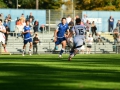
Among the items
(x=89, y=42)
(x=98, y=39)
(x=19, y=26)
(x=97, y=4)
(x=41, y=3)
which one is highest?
(x=41, y=3)

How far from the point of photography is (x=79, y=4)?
297 ft

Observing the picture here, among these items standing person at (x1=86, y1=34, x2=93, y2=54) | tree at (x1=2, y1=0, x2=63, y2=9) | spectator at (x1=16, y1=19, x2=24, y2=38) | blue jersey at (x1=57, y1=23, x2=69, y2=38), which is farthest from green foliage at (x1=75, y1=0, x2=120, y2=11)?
blue jersey at (x1=57, y1=23, x2=69, y2=38)

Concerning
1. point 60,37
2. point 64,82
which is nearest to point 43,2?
point 60,37

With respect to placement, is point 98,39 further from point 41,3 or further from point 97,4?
point 41,3

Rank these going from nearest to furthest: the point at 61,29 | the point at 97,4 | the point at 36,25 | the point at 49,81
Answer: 1. the point at 49,81
2. the point at 61,29
3. the point at 36,25
4. the point at 97,4

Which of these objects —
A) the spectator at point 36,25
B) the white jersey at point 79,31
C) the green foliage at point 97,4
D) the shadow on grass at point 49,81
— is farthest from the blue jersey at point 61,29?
the green foliage at point 97,4

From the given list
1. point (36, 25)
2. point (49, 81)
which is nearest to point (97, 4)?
point (36, 25)

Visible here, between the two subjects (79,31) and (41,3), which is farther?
(41,3)

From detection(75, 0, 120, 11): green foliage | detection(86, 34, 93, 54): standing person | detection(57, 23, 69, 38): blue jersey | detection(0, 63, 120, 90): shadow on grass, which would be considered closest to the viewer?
detection(0, 63, 120, 90): shadow on grass

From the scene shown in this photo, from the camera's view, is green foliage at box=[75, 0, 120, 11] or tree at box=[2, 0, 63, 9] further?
tree at box=[2, 0, 63, 9]

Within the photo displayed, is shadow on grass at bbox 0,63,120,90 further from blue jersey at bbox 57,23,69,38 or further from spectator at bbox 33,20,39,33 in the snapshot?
spectator at bbox 33,20,39,33

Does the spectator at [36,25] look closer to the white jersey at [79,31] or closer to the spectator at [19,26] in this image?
the spectator at [19,26]

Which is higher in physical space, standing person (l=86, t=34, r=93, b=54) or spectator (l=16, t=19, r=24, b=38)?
spectator (l=16, t=19, r=24, b=38)

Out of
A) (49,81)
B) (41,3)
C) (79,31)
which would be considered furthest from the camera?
(41,3)
